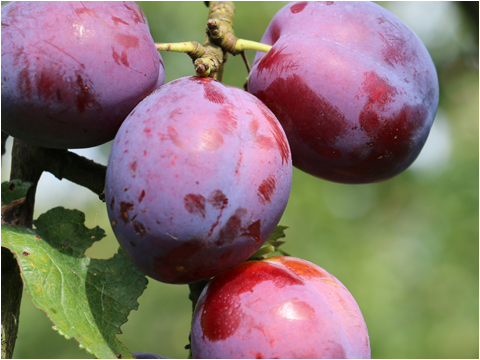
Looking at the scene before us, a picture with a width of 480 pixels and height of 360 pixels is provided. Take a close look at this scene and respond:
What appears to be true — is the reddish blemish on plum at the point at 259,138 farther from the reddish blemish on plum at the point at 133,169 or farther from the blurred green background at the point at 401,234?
the blurred green background at the point at 401,234

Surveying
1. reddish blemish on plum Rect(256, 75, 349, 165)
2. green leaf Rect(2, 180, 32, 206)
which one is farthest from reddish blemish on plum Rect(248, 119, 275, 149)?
green leaf Rect(2, 180, 32, 206)

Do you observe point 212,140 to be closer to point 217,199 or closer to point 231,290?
point 217,199

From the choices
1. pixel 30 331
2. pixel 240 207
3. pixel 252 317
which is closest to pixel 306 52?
pixel 240 207

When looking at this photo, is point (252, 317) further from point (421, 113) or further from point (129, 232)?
point (421, 113)

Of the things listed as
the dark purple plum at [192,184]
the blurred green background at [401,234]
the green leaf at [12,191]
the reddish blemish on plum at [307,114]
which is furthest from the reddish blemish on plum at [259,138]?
the blurred green background at [401,234]

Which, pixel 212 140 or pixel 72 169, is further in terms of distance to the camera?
pixel 72 169

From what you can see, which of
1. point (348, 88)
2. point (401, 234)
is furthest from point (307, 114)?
point (401, 234)
